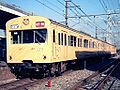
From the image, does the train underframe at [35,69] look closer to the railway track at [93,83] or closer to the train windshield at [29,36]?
the train windshield at [29,36]

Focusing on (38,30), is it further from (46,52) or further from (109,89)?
(109,89)

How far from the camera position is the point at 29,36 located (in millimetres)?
13953

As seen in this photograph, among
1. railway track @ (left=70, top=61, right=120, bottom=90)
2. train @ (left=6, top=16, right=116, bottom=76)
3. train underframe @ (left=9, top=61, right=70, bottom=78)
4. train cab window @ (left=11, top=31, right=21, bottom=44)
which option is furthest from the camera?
train cab window @ (left=11, top=31, right=21, bottom=44)

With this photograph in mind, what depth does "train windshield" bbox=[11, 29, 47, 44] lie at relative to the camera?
13.6m

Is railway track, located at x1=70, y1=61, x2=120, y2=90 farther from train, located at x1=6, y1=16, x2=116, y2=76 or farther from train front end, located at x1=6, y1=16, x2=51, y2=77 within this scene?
train front end, located at x1=6, y1=16, x2=51, y2=77

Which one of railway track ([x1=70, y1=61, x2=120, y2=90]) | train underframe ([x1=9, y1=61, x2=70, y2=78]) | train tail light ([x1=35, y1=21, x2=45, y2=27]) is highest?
train tail light ([x1=35, y1=21, x2=45, y2=27])

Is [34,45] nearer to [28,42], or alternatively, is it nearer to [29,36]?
[28,42]

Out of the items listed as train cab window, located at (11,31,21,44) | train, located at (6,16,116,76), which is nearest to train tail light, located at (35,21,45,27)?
train, located at (6,16,116,76)

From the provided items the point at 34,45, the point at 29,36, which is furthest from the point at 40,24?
the point at 34,45

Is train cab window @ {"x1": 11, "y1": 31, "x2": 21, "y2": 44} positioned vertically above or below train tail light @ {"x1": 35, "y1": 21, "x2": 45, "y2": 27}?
below

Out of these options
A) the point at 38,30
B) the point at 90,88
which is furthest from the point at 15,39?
the point at 90,88

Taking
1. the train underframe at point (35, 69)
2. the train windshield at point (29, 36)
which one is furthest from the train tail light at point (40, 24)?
the train underframe at point (35, 69)

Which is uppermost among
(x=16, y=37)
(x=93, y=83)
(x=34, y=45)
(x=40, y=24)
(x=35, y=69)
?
(x=40, y=24)

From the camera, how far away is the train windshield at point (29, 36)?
44.7ft
